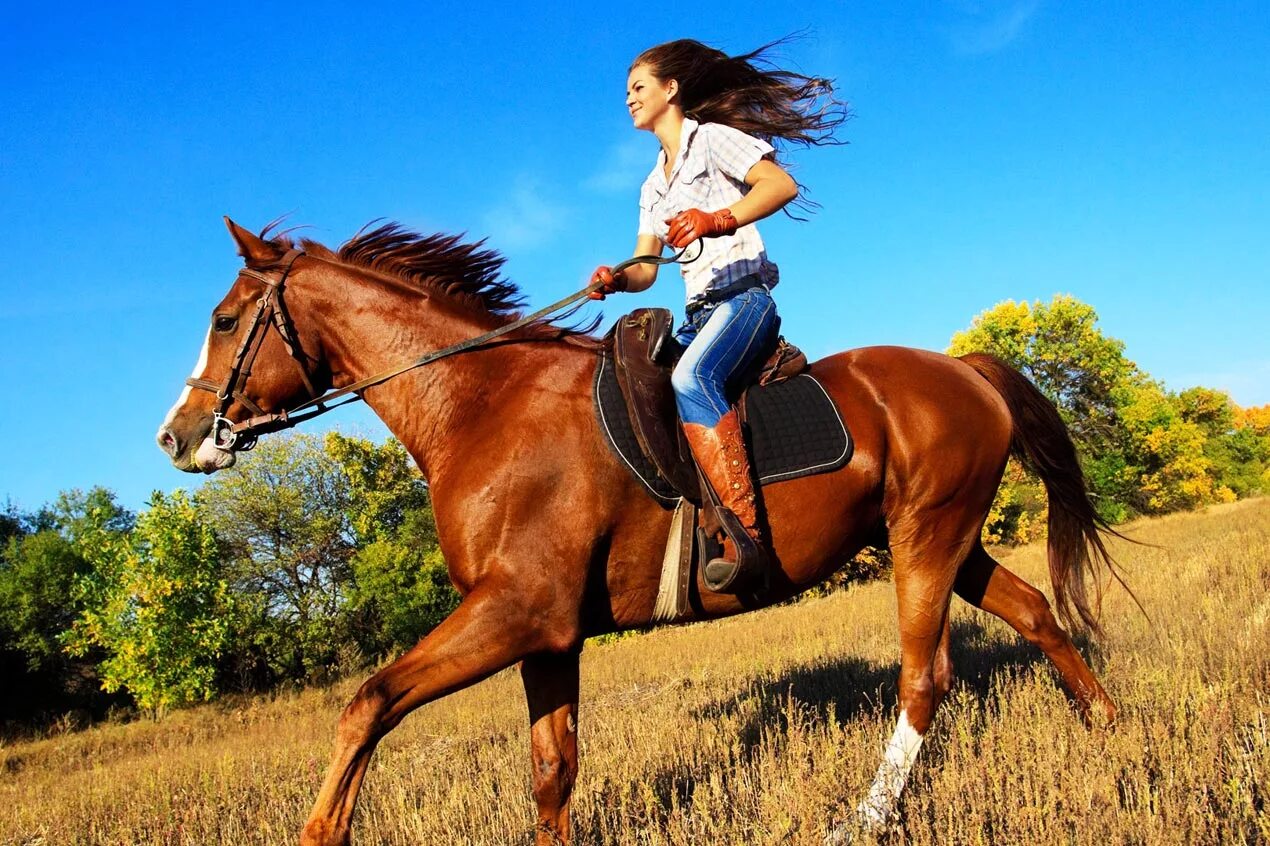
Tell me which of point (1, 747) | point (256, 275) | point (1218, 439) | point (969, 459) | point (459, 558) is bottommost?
point (1, 747)

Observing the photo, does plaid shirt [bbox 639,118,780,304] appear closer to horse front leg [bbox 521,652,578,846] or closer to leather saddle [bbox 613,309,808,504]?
leather saddle [bbox 613,309,808,504]

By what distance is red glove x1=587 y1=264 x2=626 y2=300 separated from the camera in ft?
13.9

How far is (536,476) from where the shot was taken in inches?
139

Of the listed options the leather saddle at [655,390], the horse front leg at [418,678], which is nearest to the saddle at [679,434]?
the leather saddle at [655,390]

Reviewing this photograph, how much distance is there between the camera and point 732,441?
3656 mm

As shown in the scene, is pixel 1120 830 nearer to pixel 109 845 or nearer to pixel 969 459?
pixel 969 459

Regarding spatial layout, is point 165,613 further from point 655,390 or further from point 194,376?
point 655,390

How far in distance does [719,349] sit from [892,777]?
2.19 m

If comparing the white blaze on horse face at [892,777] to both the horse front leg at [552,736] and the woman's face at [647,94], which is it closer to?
the horse front leg at [552,736]

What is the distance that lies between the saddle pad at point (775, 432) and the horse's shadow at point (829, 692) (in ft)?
6.02

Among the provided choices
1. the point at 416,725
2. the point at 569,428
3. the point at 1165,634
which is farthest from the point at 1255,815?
the point at 416,725

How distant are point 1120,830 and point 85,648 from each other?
27157 millimetres

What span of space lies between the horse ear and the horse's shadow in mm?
3609

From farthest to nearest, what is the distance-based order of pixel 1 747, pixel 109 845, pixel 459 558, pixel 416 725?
pixel 1 747 → pixel 416 725 → pixel 109 845 → pixel 459 558
